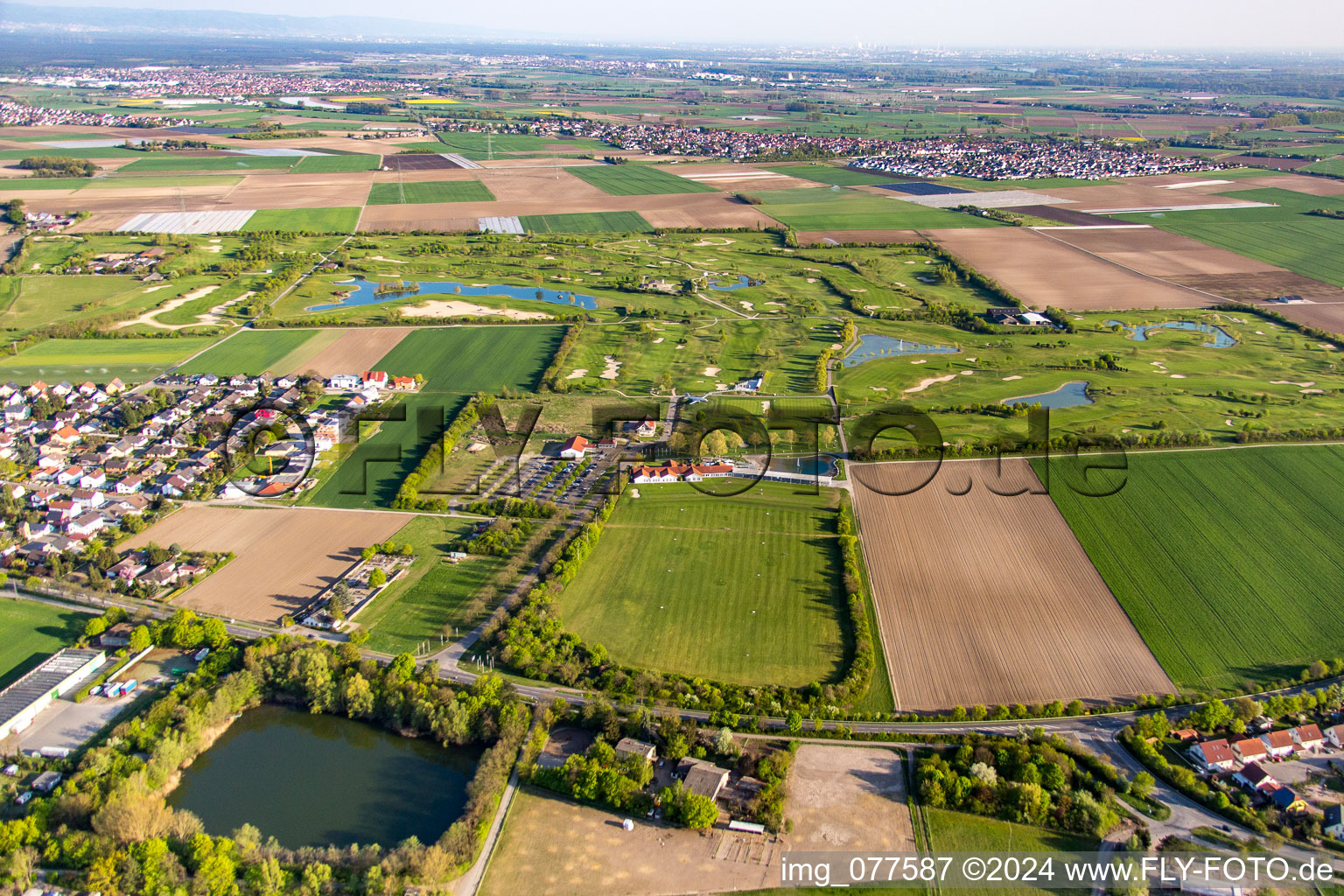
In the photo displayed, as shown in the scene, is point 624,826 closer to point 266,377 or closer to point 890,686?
point 890,686

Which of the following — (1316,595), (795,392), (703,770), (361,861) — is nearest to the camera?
(361,861)

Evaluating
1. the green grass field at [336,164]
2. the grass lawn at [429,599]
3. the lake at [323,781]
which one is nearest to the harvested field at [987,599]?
the lake at [323,781]

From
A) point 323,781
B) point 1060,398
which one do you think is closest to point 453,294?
point 1060,398

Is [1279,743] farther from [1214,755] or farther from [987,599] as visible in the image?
[987,599]

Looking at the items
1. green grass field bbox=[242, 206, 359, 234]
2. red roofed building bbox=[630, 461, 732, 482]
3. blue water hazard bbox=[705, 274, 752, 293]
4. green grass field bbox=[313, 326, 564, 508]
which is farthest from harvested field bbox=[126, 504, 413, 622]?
green grass field bbox=[242, 206, 359, 234]

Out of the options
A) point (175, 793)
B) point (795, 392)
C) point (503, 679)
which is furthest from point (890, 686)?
point (795, 392)
